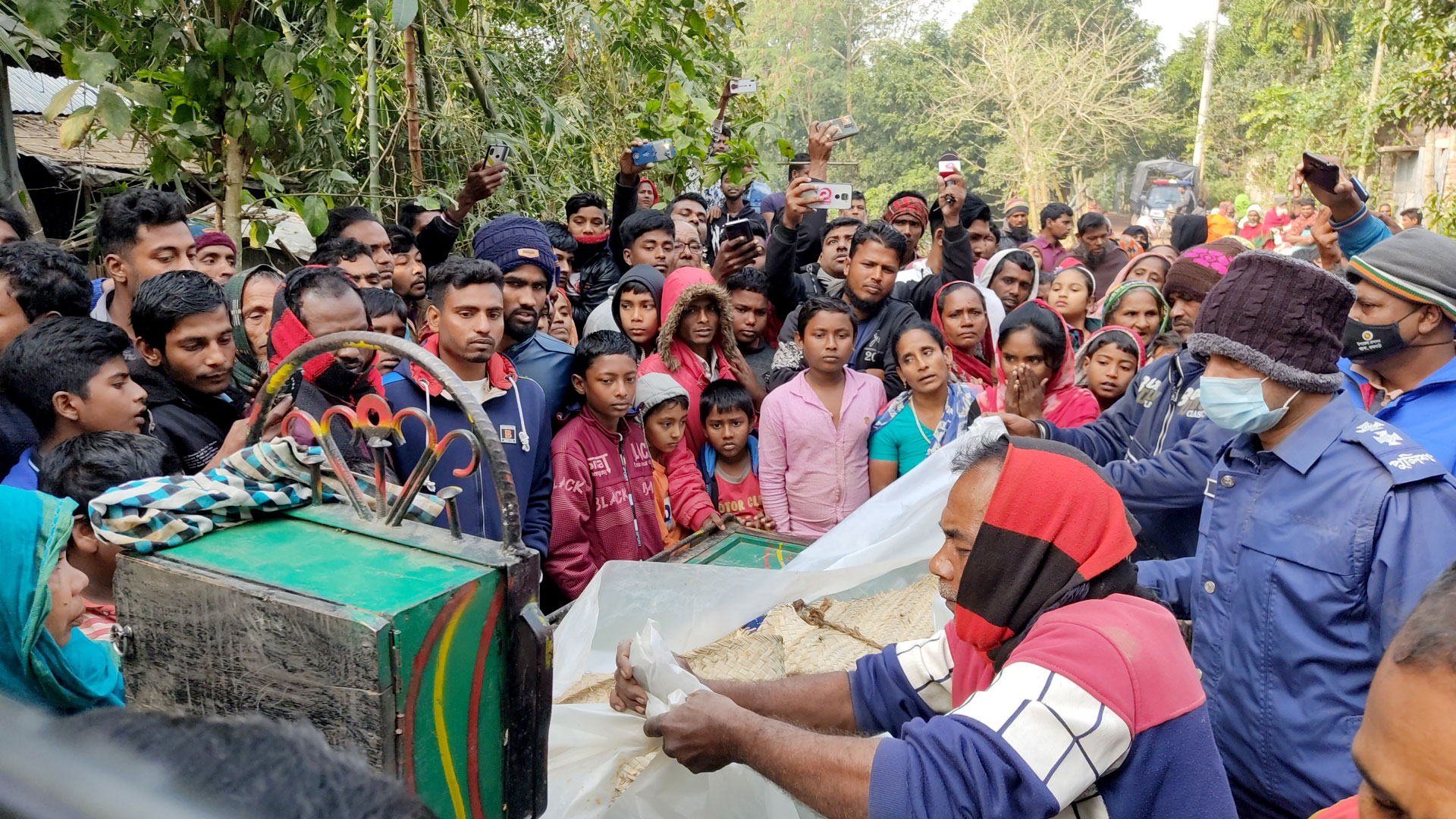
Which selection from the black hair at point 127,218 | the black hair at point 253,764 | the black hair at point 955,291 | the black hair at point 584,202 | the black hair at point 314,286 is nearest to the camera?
the black hair at point 253,764

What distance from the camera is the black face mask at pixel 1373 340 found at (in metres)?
2.43

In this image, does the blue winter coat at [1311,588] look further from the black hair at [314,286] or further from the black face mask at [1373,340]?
the black hair at [314,286]

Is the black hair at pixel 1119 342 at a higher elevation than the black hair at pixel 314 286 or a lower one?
lower

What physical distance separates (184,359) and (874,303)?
279 cm

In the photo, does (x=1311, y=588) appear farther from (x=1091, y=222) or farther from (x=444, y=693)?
(x=1091, y=222)

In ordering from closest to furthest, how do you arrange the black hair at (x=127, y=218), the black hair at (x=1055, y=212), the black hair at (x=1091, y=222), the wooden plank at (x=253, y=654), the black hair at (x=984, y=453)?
1. the wooden plank at (x=253, y=654)
2. the black hair at (x=984, y=453)
3. the black hair at (x=127, y=218)
4. the black hair at (x=1091, y=222)
5. the black hair at (x=1055, y=212)

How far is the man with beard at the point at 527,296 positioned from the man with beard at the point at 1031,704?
71.8 inches

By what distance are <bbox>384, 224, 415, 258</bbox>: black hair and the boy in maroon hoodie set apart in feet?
4.64

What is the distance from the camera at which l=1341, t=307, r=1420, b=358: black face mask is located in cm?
243

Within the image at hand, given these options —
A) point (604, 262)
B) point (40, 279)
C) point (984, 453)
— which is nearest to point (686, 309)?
point (604, 262)

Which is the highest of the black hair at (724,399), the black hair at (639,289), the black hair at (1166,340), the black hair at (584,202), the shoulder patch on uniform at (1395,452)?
the black hair at (584,202)

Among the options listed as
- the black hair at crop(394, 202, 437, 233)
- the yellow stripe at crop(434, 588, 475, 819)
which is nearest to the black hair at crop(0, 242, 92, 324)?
the black hair at crop(394, 202, 437, 233)

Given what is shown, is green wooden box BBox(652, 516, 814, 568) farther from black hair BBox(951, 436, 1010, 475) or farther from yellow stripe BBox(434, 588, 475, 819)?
yellow stripe BBox(434, 588, 475, 819)

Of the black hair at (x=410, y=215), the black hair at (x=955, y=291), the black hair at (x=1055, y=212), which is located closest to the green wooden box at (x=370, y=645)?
the black hair at (x=955, y=291)
